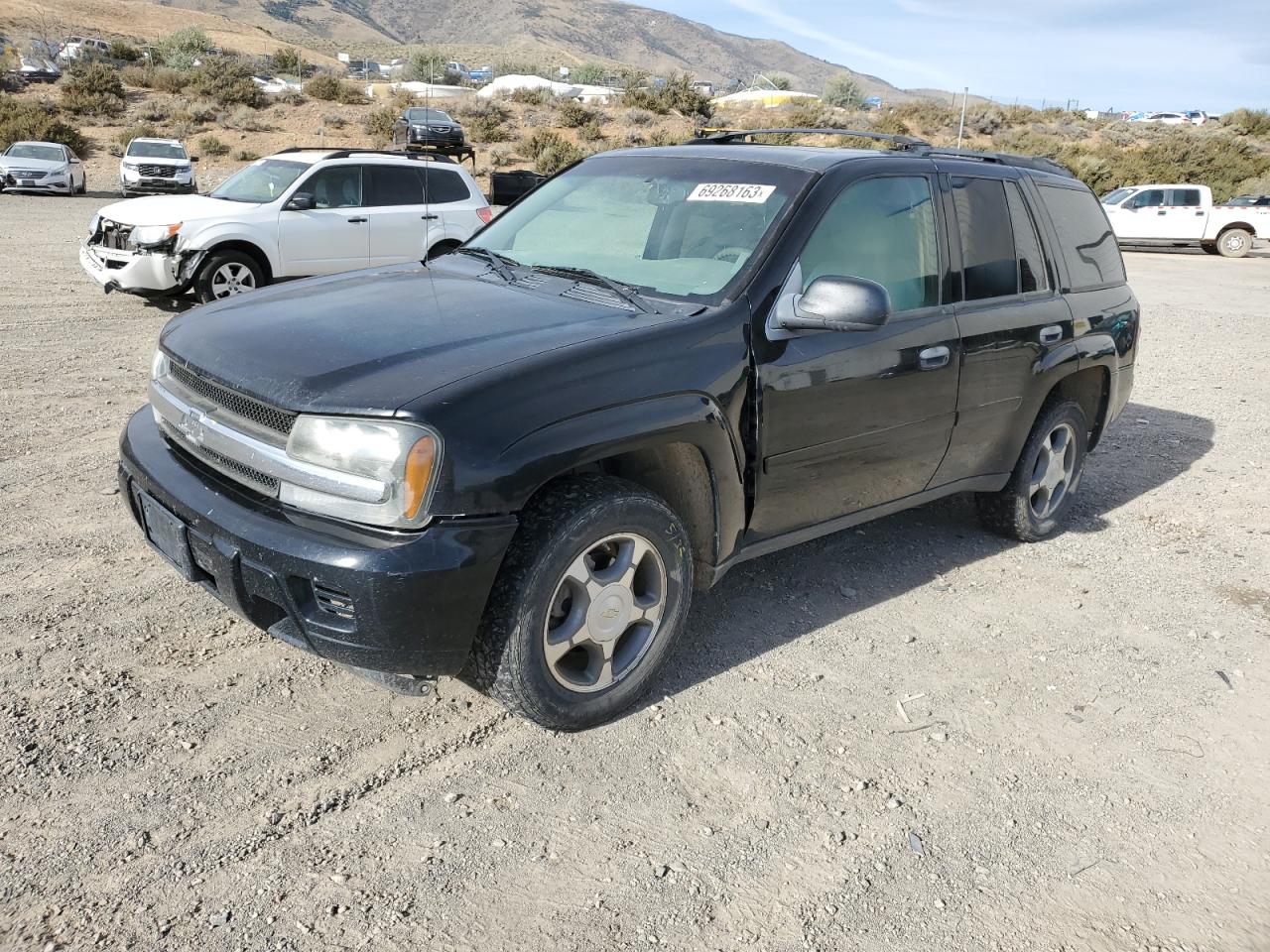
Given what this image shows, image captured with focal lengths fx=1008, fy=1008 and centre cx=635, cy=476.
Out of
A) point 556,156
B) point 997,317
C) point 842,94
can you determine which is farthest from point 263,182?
point 842,94

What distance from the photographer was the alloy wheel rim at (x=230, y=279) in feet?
32.7

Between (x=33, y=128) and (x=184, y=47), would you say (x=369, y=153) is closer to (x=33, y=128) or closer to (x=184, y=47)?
(x=33, y=128)

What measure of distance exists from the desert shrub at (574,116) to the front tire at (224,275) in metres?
31.6

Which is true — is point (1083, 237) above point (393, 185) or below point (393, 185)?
above

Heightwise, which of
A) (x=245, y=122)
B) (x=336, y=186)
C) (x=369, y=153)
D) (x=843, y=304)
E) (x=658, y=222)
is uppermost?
(x=658, y=222)

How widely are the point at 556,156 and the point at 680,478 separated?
32.0 metres

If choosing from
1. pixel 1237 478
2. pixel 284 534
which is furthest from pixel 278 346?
pixel 1237 478

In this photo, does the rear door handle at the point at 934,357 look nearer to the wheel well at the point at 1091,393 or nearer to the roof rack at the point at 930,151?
the roof rack at the point at 930,151

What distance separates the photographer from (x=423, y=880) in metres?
2.55

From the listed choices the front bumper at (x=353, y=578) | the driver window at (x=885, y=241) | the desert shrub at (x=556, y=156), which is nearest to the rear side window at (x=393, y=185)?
the driver window at (x=885, y=241)

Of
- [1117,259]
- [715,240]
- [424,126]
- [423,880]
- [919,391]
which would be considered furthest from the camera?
[424,126]

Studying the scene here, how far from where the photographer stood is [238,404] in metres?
2.98

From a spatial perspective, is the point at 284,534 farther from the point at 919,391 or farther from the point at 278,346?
the point at 919,391

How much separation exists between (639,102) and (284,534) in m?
44.9
